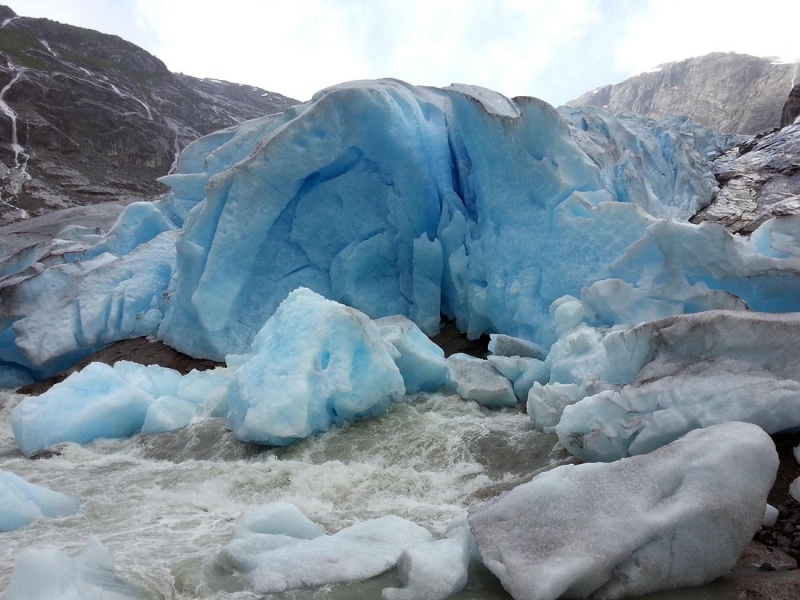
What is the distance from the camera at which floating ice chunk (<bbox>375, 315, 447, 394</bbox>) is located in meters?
5.76

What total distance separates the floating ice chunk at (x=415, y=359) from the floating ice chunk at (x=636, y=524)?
133 inches

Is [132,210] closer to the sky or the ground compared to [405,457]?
closer to the sky

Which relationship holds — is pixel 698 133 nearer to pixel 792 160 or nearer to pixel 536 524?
pixel 792 160

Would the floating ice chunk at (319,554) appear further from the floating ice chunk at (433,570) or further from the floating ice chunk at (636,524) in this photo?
the floating ice chunk at (636,524)

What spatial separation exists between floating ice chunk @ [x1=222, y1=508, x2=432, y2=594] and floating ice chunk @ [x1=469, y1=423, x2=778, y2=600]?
44 cm

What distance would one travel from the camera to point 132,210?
10867mm

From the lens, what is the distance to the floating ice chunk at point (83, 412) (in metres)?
5.07

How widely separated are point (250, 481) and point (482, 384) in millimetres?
2498

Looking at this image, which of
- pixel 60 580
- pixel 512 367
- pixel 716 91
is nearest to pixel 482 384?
pixel 512 367

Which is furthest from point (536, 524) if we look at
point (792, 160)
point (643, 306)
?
point (792, 160)

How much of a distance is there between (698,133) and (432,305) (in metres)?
19.1

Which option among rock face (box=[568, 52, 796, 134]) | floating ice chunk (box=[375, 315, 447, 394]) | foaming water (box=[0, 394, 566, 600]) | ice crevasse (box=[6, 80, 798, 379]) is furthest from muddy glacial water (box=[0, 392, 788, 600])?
rock face (box=[568, 52, 796, 134])

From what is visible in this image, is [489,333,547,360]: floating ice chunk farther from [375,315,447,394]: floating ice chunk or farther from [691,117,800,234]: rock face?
[691,117,800,234]: rock face

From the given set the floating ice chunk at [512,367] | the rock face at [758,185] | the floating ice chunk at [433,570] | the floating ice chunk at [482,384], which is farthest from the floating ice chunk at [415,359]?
the rock face at [758,185]
